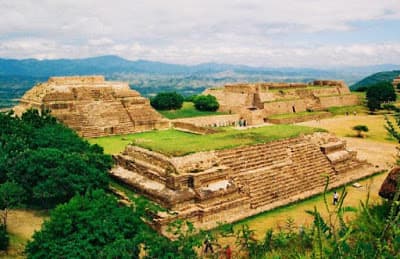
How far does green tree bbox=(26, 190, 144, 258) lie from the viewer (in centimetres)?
855

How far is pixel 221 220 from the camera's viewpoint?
12.4 metres

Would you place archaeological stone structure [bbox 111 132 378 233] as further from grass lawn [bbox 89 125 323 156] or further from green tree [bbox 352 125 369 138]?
green tree [bbox 352 125 369 138]

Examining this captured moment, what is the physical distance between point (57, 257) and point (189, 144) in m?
7.41

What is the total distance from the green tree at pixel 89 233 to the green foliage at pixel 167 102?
2243 centimetres

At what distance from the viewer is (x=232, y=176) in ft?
45.6

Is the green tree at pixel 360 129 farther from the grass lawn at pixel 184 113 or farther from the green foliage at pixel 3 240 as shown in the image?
the green foliage at pixel 3 240

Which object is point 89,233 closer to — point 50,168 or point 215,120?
point 50,168

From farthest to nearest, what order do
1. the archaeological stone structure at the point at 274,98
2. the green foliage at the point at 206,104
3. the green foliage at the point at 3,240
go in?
the archaeological stone structure at the point at 274,98
the green foliage at the point at 206,104
the green foliage at the point at 3,240

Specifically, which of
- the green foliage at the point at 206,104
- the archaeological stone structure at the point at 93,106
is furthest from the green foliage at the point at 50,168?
the green foliage at the point at 206,104

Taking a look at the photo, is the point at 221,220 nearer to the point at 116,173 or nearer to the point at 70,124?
the point at 116,173

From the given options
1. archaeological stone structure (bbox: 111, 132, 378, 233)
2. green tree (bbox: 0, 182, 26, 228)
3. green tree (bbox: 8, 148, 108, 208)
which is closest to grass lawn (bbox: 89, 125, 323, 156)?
archaeological stone structure (bbox: 111, 132, 378, 233)

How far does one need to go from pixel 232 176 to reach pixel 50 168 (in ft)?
19.9

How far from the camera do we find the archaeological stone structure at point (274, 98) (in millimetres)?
34000

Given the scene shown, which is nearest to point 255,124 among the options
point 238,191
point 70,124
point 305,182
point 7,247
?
point 70,124
